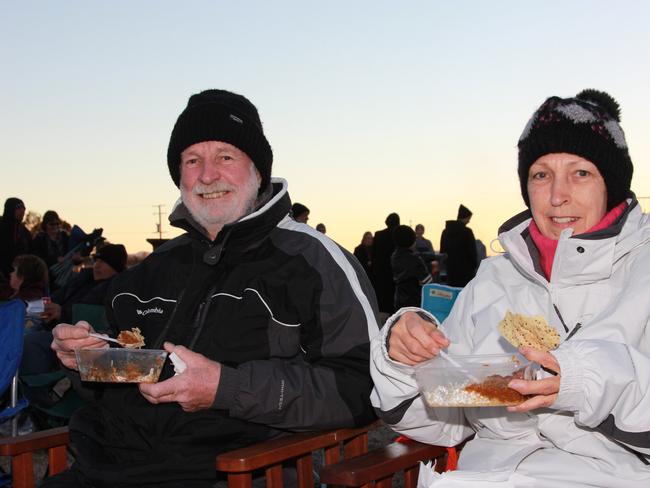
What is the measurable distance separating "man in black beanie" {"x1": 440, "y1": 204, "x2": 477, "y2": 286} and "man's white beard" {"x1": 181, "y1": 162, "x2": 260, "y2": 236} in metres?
6.77

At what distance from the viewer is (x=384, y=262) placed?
38.0ft

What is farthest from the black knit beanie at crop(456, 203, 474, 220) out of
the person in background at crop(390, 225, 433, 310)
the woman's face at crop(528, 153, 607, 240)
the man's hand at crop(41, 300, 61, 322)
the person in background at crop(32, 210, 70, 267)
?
the woman's face at crop(528, 153, 607, 240)

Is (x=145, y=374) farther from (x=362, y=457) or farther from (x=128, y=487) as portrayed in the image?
(x=362, y=457)

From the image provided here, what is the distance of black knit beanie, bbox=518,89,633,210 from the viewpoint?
7.63 feet

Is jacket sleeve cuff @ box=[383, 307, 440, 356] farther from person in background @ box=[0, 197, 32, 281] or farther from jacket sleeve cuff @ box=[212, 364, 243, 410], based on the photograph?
person in background @ box=[0, 197, 32, 281]

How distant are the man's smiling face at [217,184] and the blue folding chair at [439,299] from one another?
876 mm

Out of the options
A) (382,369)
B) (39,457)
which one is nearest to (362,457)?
(382,369)

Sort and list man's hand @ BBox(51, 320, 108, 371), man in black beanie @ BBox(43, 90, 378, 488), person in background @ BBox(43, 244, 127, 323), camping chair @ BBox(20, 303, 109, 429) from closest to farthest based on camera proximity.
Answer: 1. man in black beanie @ BBox(43, 90, 378, 488)
2. man's hand @ BBox(51, 320, 108, 371)
3. camping chair @ BBox(20, 303, 109, 429)
4. person in background @ BBox(43, 244, 127, 323)

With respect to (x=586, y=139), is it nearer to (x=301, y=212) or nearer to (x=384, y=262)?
(x=301, y=212)

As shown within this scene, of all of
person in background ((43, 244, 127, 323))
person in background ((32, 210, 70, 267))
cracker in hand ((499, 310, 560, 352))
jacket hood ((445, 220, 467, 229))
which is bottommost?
cracker in hand ((499, 310, 560, 352))

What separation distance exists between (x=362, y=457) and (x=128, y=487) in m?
0.84

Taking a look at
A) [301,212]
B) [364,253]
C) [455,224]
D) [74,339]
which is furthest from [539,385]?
[364,253]

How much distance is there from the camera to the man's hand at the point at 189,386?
243 cm

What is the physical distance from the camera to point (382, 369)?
2217 mm
